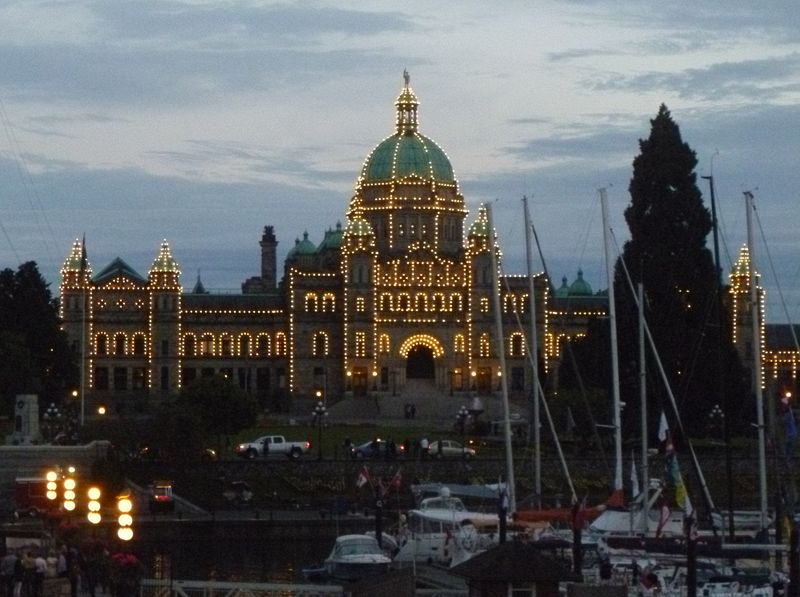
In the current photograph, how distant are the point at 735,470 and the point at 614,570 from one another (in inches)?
1390

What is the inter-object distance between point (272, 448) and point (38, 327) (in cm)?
3222

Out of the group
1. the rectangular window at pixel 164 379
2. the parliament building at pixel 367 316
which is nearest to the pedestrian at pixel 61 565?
the parliament building at pixel 367 316

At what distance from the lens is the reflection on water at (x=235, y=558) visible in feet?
225

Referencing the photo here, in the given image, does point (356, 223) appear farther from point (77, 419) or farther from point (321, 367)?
point (77, 419)

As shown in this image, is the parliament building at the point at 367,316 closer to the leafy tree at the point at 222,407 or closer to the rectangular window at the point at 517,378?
the rectangular window at the point at 517,378

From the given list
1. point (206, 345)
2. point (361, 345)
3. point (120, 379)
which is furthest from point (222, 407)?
point (206, 345)

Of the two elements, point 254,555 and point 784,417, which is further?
point 254,555

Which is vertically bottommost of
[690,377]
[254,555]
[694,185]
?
[254,555]

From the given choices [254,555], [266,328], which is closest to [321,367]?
[266,328]

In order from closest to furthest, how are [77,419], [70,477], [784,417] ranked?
[70,477]
[784,417]
[77,419]

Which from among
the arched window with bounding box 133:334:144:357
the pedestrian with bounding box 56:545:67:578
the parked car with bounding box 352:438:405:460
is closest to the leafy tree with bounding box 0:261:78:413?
the arched window with bounding box 133:334:144:357

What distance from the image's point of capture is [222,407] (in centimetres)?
10562

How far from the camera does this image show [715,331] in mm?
97250

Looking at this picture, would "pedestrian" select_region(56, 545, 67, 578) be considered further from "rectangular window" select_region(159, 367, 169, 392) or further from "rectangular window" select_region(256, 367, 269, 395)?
"rectangular window" select_region(256, 367, 269, 395)
